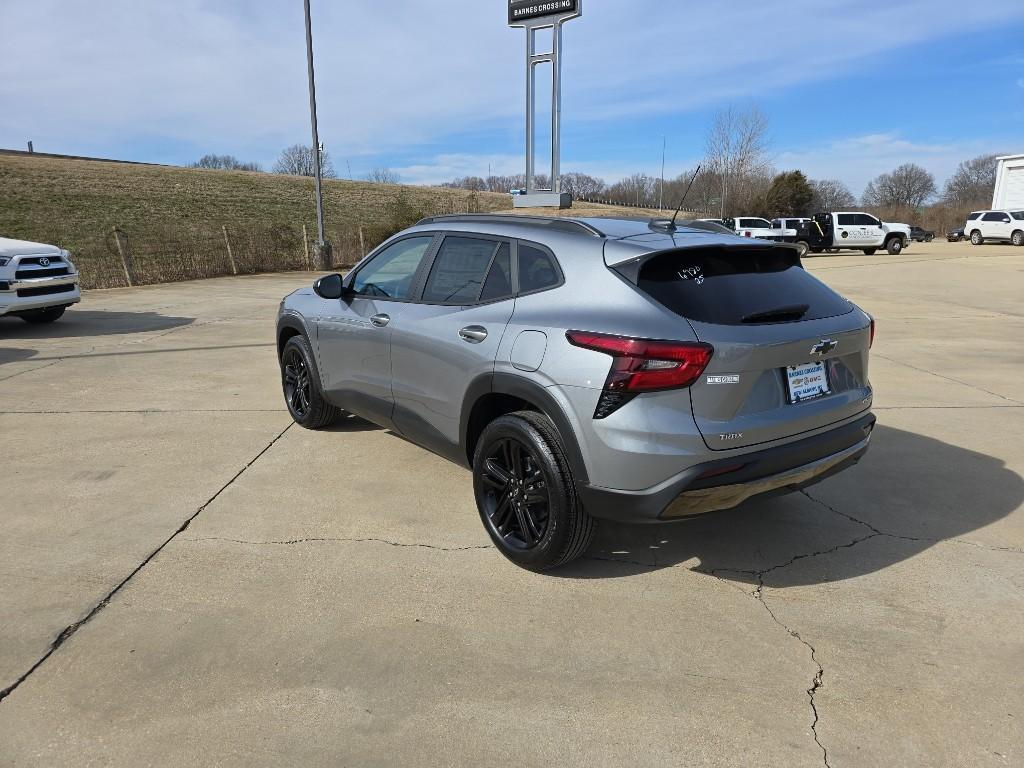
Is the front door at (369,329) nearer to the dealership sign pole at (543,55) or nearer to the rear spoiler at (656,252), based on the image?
the rear spoiler at (656,252)

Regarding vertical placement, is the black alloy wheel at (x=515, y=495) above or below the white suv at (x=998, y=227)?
below

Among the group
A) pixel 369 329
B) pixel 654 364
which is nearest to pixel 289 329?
pixel 369 329

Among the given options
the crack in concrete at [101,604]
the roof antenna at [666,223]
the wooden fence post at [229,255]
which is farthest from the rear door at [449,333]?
the wooden fence post at [229,255]

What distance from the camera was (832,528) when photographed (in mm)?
3998

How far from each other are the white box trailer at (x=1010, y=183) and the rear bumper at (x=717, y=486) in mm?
63075

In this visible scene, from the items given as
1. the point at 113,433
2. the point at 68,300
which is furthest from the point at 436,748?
the point at 68,300

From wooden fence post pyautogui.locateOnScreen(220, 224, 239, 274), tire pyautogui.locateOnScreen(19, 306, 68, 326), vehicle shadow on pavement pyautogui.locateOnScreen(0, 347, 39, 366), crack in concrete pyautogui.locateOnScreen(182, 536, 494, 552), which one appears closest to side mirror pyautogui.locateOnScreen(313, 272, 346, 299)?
crack in concrete pyautogui.locateOnScreen(182, 536, 494, 552)

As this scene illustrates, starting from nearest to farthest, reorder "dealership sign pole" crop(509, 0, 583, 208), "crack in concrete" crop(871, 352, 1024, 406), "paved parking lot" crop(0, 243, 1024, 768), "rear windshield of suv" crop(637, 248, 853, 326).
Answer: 1. "paved parking lot" crop(0, 243, 1024, 768)
2. "rear windshield of suv" crop(637, 248, 853, 326)
3. "crack in concrete" crop(871, 352, 1024, 406)
4. "dealership sign pole" crop(509, 0, 583, 208)

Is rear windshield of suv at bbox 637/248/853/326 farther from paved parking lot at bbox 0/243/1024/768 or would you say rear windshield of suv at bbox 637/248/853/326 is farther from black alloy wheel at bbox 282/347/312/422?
black alloy wheel at bbox 282/347/312/422

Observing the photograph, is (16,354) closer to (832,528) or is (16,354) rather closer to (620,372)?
(620,372)

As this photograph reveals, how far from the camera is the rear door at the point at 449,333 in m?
3.63

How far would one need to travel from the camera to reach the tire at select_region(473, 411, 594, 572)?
10.4 ft

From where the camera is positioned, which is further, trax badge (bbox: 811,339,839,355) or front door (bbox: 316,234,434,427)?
front door (bbox: 316,234,434,427)

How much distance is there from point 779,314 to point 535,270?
1158 mm
